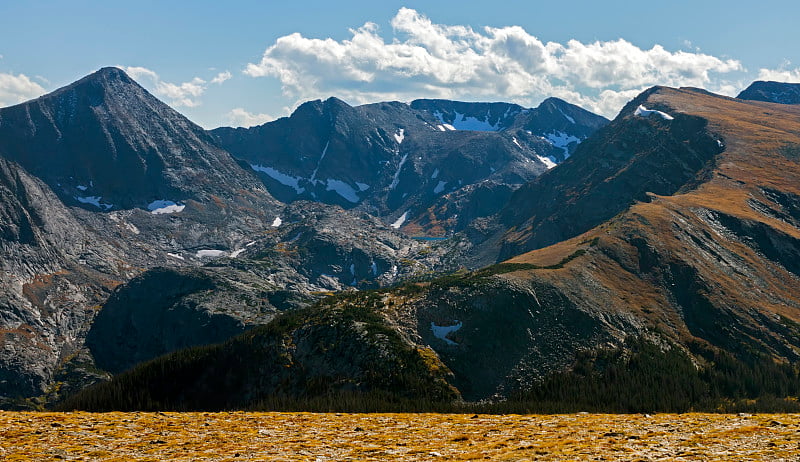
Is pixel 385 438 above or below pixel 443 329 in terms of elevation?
below

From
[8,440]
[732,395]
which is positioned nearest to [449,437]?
[8,440]

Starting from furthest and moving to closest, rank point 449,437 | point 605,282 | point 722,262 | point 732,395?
1. point 722,262
2. point 605,282
3. point 732,395
4. point 449,437

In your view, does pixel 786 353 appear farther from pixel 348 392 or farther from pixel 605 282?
pixel 348 392

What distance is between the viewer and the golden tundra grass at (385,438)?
47312mm

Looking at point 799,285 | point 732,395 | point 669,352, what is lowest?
point 732,395

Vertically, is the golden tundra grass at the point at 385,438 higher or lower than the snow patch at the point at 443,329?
lower

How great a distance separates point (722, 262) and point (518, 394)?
114 meters

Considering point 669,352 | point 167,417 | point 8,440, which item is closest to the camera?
point 8,440

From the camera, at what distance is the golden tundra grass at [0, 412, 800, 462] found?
47312mm

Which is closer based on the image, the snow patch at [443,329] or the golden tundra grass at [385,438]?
the golden tundra grass at [385,438]

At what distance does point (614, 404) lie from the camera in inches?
4660

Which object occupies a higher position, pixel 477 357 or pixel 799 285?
pixel 799 285

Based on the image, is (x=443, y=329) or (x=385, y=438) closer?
(x=385, y=438)

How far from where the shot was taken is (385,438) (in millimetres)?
61344
